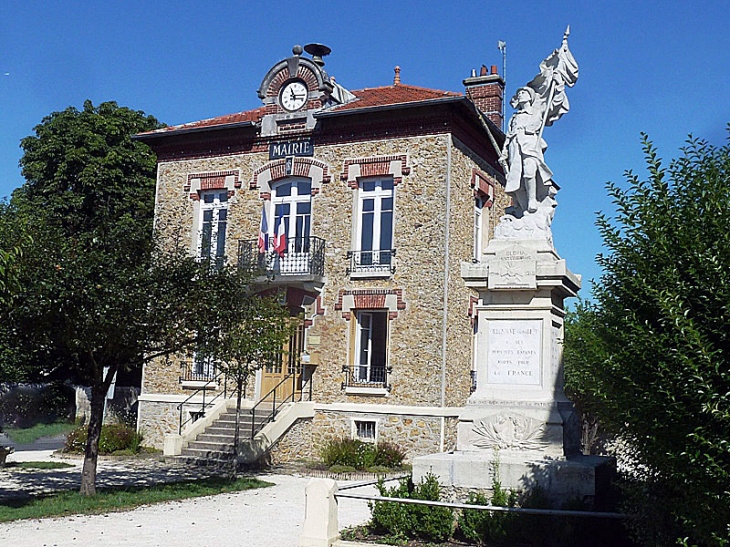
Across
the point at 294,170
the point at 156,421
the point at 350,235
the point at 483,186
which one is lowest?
the point at 156,421

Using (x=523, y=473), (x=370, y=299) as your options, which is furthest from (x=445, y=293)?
(x=523, y=473)

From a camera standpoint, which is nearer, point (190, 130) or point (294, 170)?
point (294, 170)

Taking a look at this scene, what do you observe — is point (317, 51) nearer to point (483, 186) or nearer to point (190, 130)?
point (190, 130)

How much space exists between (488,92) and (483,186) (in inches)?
132

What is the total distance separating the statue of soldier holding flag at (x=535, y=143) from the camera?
1034 centimetres

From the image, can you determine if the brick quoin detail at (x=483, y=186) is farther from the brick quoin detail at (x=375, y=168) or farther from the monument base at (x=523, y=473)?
the monument base at (x=523, y=473)

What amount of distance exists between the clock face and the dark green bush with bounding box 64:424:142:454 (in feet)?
32.4

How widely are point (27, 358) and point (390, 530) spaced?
7804 mm

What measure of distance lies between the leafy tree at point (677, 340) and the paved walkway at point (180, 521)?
204 inches

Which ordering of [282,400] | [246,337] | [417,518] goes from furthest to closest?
1. [282,400]
2. [246,337]
3. [417,518]

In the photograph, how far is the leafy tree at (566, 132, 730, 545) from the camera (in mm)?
5395

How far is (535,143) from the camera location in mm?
10406

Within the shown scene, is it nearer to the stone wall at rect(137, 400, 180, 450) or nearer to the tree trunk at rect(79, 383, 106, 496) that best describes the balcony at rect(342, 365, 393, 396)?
the stone wall at rect(137, 400, 180, 450)

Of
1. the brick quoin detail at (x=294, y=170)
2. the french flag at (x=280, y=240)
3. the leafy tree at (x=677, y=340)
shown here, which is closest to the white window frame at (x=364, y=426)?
the french flag at (x=280, y=240)
